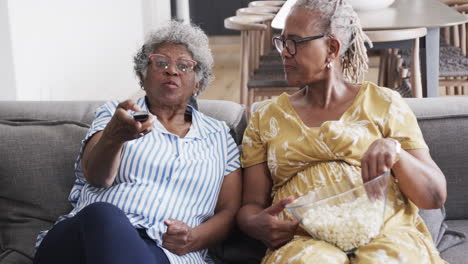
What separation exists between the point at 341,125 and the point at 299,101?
20 centimetres

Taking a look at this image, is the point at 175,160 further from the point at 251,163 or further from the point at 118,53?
the point at 118,53

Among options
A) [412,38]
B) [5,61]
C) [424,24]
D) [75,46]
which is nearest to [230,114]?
[5,61]

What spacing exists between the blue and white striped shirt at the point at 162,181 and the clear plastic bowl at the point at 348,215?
0.37 metres

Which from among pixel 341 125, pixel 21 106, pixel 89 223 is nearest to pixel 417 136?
pixel 341 125

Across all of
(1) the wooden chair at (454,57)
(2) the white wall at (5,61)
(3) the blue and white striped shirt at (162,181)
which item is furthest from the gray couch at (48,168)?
(1) the wooden chair at (454,57)

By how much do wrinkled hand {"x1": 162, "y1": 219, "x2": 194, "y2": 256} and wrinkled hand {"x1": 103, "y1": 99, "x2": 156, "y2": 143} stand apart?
0.87ft

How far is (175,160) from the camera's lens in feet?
6.42

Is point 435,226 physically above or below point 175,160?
below

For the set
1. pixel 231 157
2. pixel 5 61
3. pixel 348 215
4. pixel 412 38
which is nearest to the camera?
pixel 348 215

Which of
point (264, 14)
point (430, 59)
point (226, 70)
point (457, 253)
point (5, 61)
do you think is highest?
point (264, 14)

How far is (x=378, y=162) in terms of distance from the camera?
160 centimetres

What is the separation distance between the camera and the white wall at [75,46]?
3.43m

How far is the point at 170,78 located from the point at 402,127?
27.2 inches

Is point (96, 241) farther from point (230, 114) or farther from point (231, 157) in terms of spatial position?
point (230, 114)
